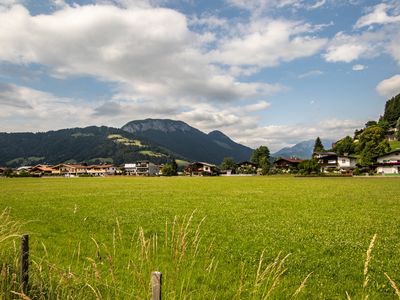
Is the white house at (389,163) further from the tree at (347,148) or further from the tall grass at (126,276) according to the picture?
the tall grass at (126,276)

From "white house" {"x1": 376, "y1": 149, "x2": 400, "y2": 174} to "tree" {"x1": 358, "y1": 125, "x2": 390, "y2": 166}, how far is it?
286cm

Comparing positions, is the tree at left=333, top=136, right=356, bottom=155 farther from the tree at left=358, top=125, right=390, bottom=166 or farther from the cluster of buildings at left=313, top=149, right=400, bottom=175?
the cluster of buildings at left=313, top=149, right=400, bottom=175

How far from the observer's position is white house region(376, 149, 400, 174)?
12288 centimetres

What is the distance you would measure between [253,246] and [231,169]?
17377 cm

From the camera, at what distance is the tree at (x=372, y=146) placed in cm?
11877

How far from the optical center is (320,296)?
26.3 feet

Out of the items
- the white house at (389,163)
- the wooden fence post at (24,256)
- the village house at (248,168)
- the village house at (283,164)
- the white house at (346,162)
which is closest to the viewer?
the wooden fence post at (24,256)

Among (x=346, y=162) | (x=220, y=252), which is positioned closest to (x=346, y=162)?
(x=346, y=162)

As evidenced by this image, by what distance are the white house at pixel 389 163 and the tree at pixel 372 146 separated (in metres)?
2.86

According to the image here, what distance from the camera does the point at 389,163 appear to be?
12306 centimetres

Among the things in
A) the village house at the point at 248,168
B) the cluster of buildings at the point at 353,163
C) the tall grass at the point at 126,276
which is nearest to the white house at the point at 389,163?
the cluster of buildings at the point at 353,163

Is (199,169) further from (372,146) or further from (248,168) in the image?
(372,146)

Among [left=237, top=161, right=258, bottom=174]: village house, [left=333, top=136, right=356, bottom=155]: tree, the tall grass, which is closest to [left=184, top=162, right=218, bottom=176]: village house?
[left=237, top=161, right=258, bottom=174]: village house

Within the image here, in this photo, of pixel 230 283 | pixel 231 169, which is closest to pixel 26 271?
pixel 230 283
